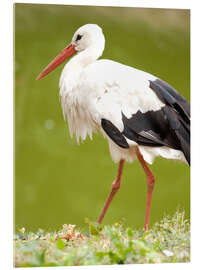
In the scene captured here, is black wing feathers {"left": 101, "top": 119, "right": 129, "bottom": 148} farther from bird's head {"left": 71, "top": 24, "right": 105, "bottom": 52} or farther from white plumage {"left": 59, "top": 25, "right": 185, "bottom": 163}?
bird's head {"left": 71, "top": 24, "right": 105, "bottom": 52}

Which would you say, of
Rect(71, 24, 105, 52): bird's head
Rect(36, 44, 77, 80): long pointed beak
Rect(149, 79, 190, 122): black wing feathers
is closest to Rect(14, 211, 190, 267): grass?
Rect(149, 79, 190, 122): black wing feathers

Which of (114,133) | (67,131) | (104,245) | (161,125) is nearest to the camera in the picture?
(104,245)

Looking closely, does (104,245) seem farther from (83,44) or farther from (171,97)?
(83,44)

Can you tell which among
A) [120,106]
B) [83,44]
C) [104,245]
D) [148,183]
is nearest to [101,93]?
[120,106]

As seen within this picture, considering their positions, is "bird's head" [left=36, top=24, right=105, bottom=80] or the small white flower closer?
the small white flower

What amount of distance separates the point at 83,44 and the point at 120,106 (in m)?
0.61

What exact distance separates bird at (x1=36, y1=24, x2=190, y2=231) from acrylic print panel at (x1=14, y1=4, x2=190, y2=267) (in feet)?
0.25

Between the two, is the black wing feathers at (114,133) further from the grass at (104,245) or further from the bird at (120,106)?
the grass at (104,245)

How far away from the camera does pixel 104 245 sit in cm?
387

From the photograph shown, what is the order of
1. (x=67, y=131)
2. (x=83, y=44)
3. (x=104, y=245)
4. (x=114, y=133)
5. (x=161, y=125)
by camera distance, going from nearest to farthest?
(x=104, y=245), (x=114, y=133), (x=161, y=125), (x=83, y=44), (x=67, y=131)

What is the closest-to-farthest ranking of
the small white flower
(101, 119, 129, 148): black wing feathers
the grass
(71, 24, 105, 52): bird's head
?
1. the grass
2. the small white flower
3. (101, 119, 129, 148): black wing feathers
4. (71, 24, 105, 52): bird's head

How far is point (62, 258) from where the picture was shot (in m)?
3.71

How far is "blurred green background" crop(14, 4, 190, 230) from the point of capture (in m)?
4.09
